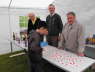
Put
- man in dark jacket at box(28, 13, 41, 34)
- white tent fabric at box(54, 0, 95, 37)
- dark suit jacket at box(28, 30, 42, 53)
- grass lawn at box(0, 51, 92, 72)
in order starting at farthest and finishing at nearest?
1. white tent fabric at box(54, 0, 95, 37)
2. grass lawn at box(0, 51, 92, 72)
3. man in dark jacket at box(28, 13, 41, 34)
4. dark suit jacket at box(28, 30, 42, 53)

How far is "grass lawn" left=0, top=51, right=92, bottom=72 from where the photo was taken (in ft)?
8.57

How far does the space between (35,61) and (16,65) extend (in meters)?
1.50

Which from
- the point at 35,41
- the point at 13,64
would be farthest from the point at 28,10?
the point at 35,41

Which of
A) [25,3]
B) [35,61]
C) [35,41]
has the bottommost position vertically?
[35,61]

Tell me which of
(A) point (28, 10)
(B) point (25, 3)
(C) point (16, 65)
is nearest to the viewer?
(C) point (16, 65)

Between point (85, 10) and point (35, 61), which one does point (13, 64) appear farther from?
point (85, 10)

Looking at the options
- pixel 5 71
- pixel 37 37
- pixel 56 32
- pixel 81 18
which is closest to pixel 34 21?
pixel 56 32

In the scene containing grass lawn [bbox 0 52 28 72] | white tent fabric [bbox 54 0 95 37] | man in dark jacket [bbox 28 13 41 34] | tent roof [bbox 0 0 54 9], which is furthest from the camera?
tent roof [bbox 0 0 54 9]

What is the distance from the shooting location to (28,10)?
3.78m

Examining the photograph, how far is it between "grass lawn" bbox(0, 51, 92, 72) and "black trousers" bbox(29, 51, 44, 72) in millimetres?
738

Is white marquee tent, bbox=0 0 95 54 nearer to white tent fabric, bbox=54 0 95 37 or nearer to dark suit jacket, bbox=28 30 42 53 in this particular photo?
white tent fabric, bbox=54 0 95 37

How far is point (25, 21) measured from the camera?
3900 mm

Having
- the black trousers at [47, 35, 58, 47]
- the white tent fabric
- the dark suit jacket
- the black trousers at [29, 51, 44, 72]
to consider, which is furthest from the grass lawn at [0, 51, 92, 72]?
the white tent fabric

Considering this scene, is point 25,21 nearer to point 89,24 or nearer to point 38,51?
point 89,24
